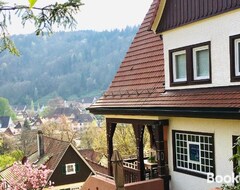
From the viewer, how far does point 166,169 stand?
35.6ft

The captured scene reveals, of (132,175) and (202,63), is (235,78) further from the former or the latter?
(132,175)

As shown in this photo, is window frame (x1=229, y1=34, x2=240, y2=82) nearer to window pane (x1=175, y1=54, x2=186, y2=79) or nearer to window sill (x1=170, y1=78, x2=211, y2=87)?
window sill (x1=170, y1=78, x2=211, y2=87)

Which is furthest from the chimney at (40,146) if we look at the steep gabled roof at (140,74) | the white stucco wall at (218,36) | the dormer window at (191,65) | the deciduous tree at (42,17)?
the deciduous tree at (42,17)

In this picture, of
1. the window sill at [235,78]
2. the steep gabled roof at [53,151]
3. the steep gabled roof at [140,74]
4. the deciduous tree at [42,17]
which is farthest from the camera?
the steep gabled roof at [53,151]

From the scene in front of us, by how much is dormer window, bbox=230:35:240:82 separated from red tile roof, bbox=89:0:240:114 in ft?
0.99

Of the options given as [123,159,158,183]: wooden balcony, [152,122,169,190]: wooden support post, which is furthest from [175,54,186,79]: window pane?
[123,159,158,183]: wooden balcony

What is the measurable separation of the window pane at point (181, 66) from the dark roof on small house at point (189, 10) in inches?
34.8

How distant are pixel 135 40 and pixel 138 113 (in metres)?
4.13

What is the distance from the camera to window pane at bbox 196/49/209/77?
9.62m

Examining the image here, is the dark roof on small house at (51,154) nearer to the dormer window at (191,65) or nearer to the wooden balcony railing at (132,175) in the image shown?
the wooden balcony railing at (132,175)

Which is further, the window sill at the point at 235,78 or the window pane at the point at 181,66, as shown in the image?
the window pane at the point at 181,66

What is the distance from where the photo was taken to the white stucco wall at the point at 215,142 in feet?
28.3

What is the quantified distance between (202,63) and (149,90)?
211 cm

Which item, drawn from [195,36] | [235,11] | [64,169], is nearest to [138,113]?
[195,36]
